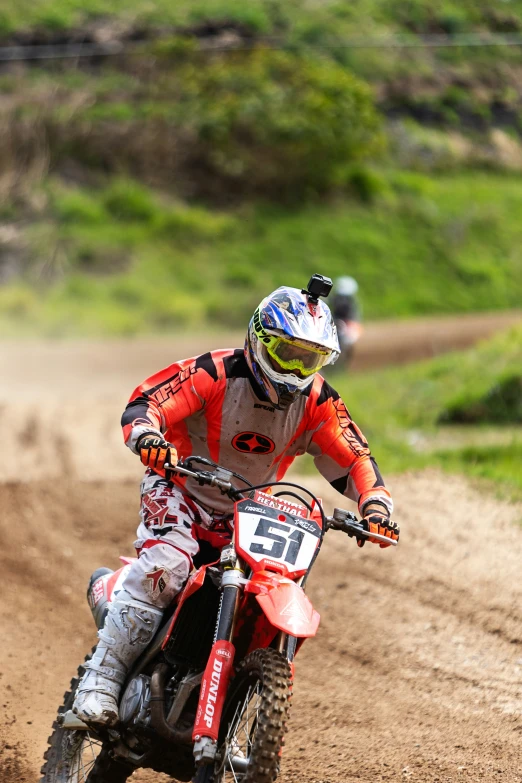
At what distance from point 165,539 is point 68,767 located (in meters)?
1.20

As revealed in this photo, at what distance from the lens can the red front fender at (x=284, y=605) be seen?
149 inches

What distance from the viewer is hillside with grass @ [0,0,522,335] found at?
3167 centimetres

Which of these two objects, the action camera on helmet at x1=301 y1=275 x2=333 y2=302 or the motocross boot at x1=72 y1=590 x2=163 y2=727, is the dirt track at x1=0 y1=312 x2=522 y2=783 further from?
the action camera on helmet at x1=301 y1=275 x2=333 y2=302

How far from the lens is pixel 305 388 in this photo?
4.73 m

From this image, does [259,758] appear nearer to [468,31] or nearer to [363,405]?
[363,405]

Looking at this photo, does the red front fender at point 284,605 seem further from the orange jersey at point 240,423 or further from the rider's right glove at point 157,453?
the orange jersey at point 240,423

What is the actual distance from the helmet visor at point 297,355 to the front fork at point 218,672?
925 mm

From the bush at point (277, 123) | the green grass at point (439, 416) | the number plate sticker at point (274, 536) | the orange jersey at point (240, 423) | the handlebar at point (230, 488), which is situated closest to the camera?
the number plate sticker at point (274, 536)

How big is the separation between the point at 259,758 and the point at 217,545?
1.24 metres

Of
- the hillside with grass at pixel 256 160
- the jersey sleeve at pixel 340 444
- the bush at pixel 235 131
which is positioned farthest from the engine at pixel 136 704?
the bush at pixel 235 131

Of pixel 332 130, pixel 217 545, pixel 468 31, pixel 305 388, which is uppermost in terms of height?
pixel 468 31

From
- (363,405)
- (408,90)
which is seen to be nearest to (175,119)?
(408,90)

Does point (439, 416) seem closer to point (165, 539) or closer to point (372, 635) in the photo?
point (372, 635)

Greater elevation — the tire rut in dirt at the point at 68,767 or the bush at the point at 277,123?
the bush at the point at 277,123
